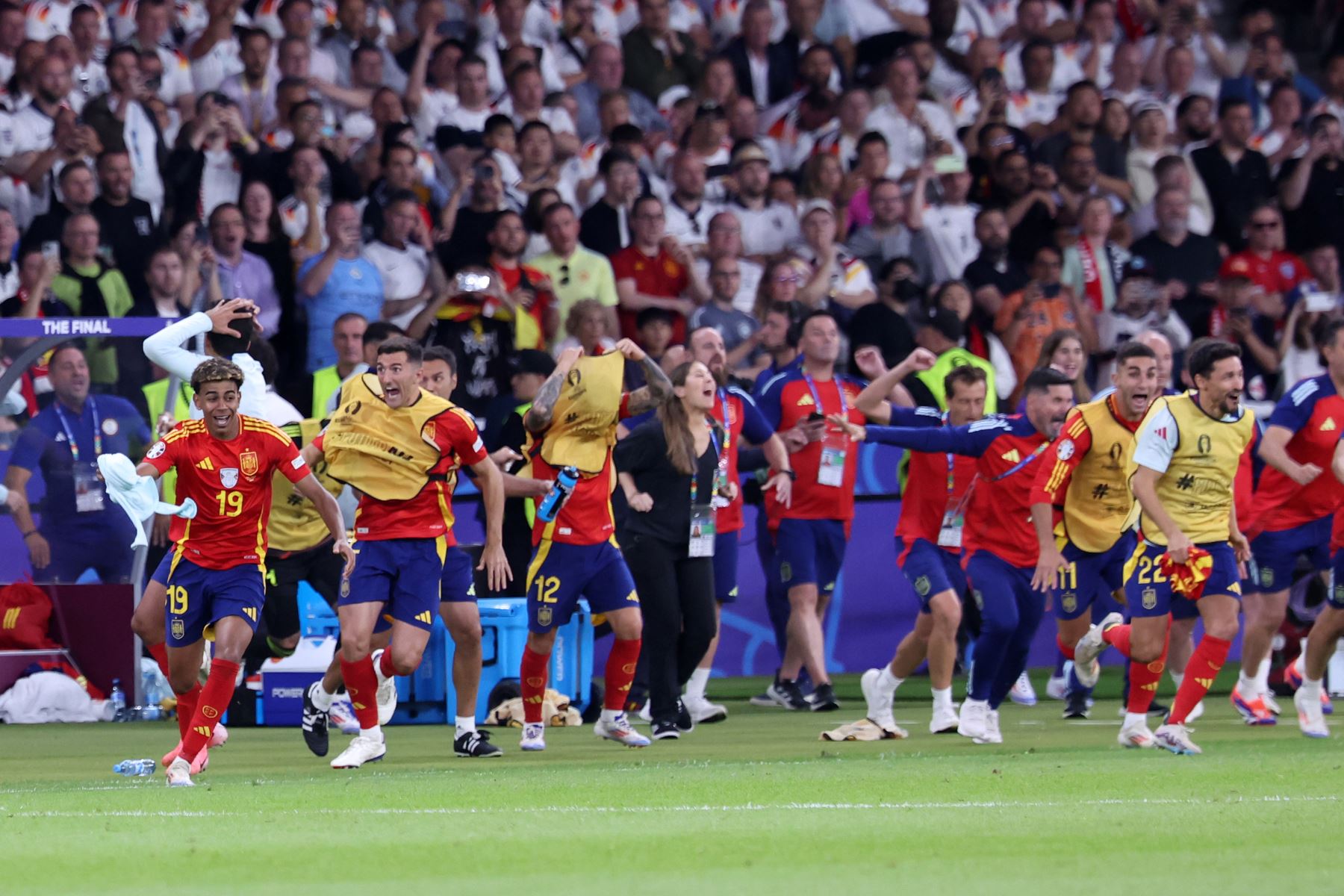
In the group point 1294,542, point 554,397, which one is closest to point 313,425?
point 554,397

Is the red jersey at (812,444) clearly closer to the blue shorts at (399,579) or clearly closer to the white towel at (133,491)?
the blue shorts at (399,579)

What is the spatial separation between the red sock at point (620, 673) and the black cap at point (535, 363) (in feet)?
9.21

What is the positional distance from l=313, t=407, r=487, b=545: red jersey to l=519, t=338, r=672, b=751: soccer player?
3.34 feet

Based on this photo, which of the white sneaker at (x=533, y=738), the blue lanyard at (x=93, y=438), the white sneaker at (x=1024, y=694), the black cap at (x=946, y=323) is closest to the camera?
the white sneaker at (x=533, y=738)

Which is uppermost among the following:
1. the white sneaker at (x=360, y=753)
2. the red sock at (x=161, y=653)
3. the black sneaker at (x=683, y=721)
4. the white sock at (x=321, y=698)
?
the red sock at (x=161, y=653)

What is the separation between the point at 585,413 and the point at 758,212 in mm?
6721

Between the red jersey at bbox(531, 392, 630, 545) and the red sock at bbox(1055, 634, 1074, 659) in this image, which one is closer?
the red jersey at bbox(531, 392, 630, 545)

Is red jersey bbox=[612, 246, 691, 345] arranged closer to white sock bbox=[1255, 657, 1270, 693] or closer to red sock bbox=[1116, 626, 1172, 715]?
white sock bbox=[1255, 657, 1270, 693]

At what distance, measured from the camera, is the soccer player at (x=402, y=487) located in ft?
36.1

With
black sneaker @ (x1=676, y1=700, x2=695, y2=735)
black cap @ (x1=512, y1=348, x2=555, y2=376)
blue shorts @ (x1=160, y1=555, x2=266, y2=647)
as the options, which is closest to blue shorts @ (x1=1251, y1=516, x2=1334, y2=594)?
black sneaker @ (x1=676, y1=700, x2=695, y2=735)

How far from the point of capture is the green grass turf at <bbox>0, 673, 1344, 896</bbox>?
6.29 meters

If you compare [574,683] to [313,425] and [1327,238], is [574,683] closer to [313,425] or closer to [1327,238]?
[313,425]

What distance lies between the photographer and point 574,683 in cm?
1476

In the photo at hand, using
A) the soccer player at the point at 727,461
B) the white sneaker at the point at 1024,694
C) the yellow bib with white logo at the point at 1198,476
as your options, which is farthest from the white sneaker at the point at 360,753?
the white sneaker at the point at 1024,694
